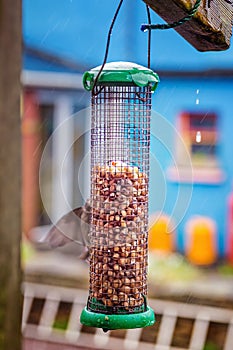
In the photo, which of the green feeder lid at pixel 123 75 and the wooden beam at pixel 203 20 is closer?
the wooden beam at pixel 203 20

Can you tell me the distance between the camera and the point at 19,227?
1611 mm

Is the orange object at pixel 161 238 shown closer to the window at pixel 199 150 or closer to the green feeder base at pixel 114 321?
the window at pixel 199 150

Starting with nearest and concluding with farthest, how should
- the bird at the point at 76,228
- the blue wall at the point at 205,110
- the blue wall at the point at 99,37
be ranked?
the bird at the point at 76,228 → the blue wall at the point at 99,37 → the blue wall at the point at 205,110

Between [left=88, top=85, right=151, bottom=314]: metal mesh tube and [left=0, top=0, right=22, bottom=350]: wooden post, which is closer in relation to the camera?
[left=0, top=0, right=22, bottom=350]: wooden post

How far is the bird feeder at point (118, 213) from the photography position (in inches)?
70.5

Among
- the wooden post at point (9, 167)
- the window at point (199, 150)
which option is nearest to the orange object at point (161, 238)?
the window at point (199, 150)

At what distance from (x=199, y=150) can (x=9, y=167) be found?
568cm

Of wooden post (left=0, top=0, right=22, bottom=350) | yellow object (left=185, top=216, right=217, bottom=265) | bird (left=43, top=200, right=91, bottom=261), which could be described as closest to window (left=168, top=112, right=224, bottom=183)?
yellow object (left=185, top=216, right=217, bottom=265)

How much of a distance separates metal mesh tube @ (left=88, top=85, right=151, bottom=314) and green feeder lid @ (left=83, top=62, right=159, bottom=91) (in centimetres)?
6

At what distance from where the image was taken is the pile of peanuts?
1.82m

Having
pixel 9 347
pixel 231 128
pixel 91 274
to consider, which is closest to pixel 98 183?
pixel 91 274

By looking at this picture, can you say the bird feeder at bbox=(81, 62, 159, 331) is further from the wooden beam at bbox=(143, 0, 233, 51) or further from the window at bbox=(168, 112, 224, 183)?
the window at bbox=(168, 112, 224, 183)

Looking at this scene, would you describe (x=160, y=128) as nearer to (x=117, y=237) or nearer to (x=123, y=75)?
(x=117, y=237)

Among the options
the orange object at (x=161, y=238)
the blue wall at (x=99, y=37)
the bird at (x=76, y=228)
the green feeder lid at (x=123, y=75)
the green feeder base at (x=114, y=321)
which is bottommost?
the orange object at (x=161, y=238)
